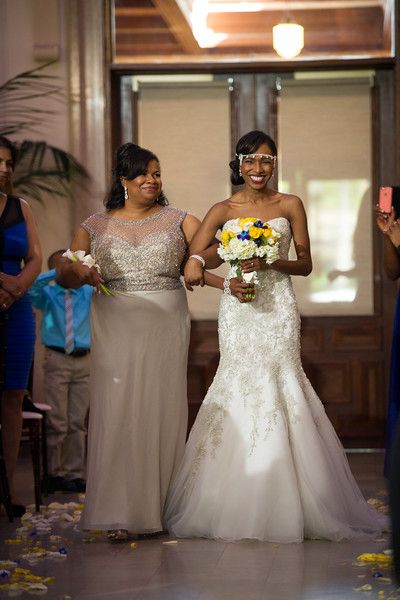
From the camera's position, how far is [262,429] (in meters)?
6.36

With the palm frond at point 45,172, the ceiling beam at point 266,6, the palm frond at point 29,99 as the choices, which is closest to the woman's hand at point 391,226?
the palm frond at point 45,172

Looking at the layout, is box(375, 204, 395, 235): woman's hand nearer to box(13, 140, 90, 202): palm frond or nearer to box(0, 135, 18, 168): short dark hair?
box(0, 135, 18, 168): short dark hair

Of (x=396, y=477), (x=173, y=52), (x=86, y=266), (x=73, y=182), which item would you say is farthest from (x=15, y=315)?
(x=396, y=477)

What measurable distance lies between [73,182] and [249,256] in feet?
12.8

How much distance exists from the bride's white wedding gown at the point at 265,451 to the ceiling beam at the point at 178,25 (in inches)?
151

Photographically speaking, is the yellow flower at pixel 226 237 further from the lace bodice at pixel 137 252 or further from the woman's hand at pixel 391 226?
the woman's hand at pixel 391 226

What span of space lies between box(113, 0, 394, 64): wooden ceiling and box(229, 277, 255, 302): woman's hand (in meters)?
4.00

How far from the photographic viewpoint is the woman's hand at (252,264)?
633cm

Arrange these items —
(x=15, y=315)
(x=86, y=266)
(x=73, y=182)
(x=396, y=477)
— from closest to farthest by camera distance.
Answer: (x=396, y=477)
(x=86, y=266)
(x=15, y=315)
(x=73, y=182)

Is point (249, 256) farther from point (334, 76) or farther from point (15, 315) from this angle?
point (334, 76)

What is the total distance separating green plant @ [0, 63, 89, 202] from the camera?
31.7 ft

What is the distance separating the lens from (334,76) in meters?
10.1

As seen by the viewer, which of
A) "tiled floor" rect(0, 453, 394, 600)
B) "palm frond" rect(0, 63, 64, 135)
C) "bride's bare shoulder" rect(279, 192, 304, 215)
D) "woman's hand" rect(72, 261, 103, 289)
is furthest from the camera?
"palm frond" rect(0, 63, 64, 135)

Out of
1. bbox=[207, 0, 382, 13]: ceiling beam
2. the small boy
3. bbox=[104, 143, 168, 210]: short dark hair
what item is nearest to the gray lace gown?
bbox=[104, 143, 168, 210]: short dark hair
